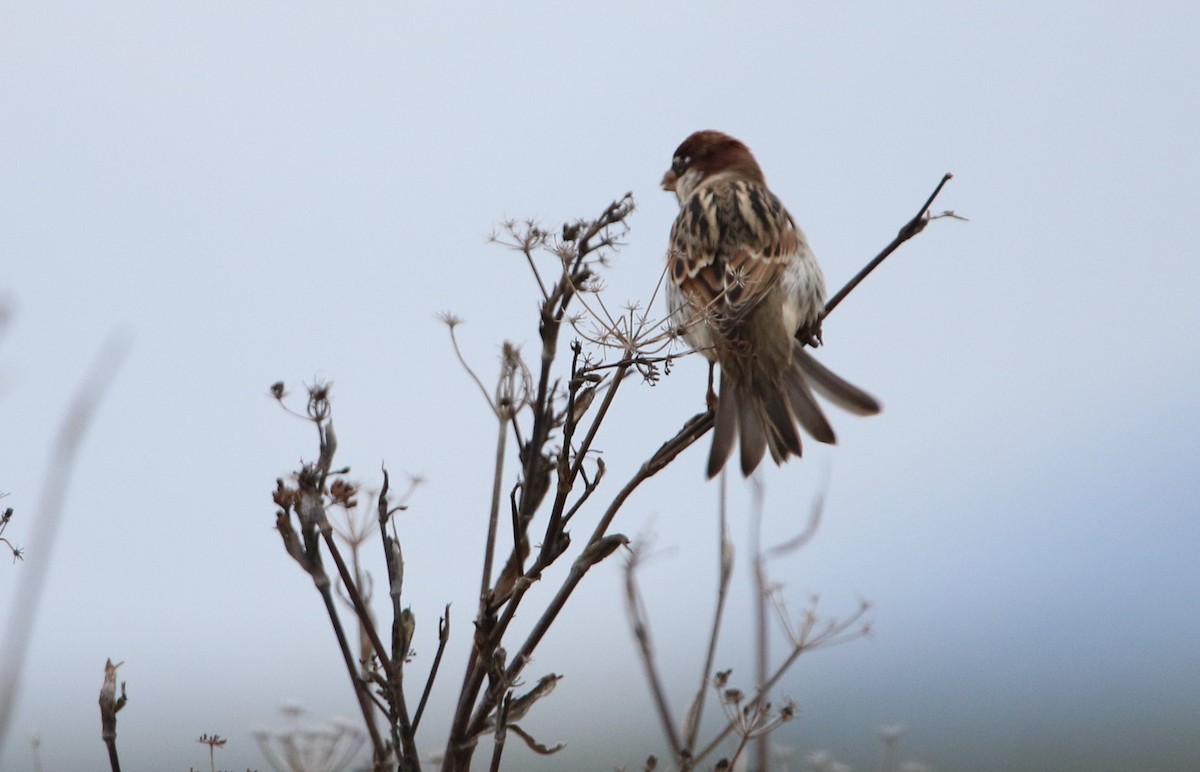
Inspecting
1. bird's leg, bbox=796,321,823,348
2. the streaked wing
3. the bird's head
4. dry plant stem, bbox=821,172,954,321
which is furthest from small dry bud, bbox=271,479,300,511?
the bird's head

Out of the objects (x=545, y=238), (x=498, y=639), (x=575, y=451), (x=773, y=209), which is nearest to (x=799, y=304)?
(x=773, y=209)

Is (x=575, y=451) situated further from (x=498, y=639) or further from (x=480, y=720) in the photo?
(x=480, y=720)

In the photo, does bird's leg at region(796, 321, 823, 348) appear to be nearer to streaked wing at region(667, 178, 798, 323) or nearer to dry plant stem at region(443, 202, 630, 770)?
streaked wing at region(667, 178, 798, 323)

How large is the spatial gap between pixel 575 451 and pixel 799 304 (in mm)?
2080

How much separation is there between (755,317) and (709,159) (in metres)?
1.42

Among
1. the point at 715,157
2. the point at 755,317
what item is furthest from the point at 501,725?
the point at 715,157

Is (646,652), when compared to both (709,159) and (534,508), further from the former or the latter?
(709,159)

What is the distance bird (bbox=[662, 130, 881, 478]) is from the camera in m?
3.06

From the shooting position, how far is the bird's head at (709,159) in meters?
4.63

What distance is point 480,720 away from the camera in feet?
5.24

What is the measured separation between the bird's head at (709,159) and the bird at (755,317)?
391mm

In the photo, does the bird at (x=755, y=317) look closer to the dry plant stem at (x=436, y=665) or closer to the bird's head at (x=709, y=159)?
the bird's head at (x=709, y=159)

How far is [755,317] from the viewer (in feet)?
11.4

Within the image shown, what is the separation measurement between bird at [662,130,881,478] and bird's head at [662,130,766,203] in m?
0.39
